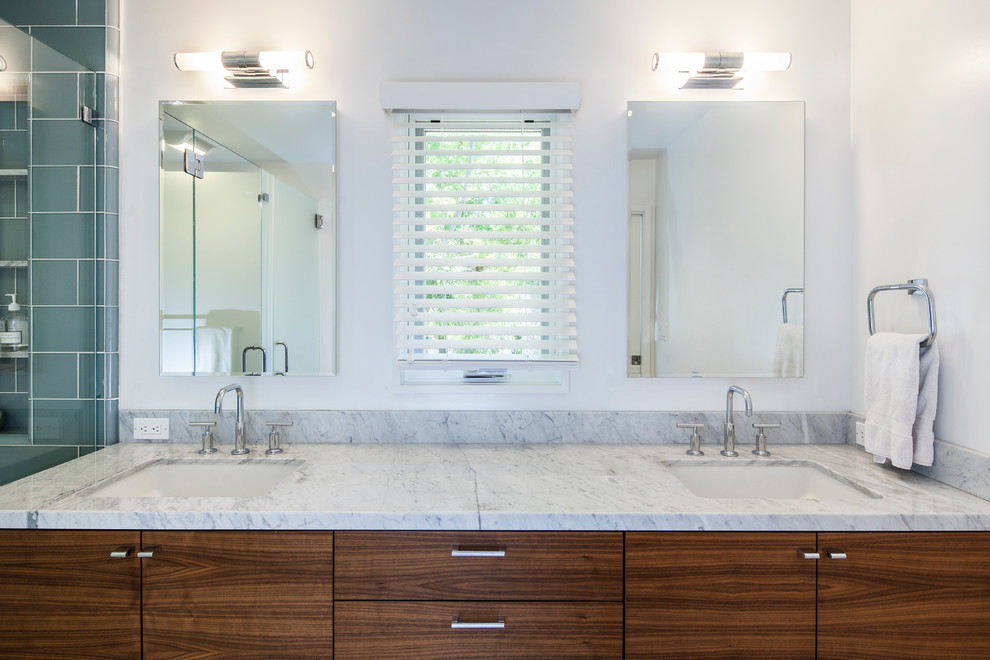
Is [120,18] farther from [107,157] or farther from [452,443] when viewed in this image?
[452,443]

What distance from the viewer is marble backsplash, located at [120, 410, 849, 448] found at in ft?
5.92

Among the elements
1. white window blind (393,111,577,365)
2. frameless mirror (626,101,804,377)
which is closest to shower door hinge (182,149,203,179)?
white window blind (393,111,577,365)

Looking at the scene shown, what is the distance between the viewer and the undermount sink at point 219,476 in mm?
1626

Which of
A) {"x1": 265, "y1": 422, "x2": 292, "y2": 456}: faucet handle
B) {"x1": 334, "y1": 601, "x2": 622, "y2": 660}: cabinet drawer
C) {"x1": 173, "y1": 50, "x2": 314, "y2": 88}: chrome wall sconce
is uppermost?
{"x1": 173, "y1": 50, "x2": 314, "y2": 88}: chrome wall sconce

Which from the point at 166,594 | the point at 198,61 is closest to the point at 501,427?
the point at 166,594

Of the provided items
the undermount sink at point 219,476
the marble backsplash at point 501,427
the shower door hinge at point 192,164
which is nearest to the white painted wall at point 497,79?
the marble backsplash at point 501,427

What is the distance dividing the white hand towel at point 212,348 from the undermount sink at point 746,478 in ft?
5.16

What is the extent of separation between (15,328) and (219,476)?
29.8 inches

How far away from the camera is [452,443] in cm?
181

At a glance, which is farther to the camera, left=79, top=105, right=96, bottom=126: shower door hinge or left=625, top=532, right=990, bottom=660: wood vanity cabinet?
left=79, top=105, right=96, bottom=126: shower door hinge

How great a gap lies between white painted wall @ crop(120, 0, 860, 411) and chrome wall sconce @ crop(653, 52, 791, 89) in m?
0.06

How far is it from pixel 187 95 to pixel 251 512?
5.02 ft

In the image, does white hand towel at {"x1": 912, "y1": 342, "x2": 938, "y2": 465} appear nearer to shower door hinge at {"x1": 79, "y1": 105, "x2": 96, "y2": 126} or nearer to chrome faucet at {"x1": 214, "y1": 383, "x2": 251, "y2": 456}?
chrome faucet at {"x1": 214, "y1": 383, "x2": 251, "y2": 456}

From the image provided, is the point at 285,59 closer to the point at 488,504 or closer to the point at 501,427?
the point at 501,427
